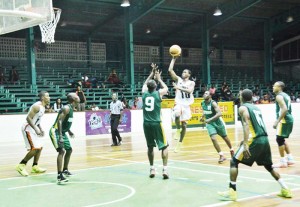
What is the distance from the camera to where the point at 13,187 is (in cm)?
848

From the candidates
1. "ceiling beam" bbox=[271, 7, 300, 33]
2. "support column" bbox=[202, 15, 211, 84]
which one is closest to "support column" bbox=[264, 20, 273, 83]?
"ceiling beam" bbox=[271, 7, 300, 33]

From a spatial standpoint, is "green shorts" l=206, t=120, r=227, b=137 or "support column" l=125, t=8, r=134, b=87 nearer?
"green shorts" l=206, t=120, r=227, b=137

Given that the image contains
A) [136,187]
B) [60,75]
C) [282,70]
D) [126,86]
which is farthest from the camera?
[282,70]

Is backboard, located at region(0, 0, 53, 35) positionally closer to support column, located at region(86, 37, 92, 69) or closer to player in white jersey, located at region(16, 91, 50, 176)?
player in white jersey, located at region(16, 91, 50, 176)

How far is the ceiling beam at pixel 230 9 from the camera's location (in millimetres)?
30141

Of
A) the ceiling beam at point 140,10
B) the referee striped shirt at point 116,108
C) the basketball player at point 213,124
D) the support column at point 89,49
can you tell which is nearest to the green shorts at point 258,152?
the basketball player at point 213,124

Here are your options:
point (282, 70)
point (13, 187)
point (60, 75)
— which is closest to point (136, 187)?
point (13, 187)

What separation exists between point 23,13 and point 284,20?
30365 millimetres

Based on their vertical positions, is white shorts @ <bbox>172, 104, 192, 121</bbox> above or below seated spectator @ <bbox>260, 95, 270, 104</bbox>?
below

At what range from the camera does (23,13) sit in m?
8.65

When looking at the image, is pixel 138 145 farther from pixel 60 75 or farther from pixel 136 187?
pixel 60 75

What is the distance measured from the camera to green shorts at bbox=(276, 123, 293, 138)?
10016mm

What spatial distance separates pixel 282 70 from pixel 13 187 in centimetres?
3778

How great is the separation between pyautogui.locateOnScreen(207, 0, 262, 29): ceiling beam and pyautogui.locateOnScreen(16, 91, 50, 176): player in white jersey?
909 inches
